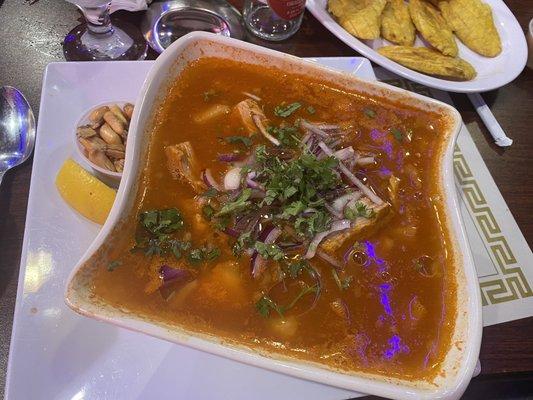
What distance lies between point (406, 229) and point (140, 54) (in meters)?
1.46

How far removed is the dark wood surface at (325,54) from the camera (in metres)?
1.79

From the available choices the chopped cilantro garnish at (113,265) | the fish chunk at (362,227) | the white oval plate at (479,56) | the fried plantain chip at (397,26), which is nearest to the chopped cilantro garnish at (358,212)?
the fish chunk at (362,227)

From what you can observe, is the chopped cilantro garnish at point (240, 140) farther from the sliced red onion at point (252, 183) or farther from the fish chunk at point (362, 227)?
the fish chunk at point (362, 227)

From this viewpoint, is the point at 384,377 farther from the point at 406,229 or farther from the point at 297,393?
the point at 406,229

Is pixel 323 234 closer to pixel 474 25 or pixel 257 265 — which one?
pixel 257 265

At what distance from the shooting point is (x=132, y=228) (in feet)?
4.57

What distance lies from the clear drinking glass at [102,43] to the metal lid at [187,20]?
7 cm

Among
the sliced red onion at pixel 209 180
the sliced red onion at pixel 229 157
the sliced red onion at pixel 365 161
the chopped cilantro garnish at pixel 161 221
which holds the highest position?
the sliced red onion at pixel 365 161

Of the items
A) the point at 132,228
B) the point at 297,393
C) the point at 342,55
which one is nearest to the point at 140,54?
the point at 342,55

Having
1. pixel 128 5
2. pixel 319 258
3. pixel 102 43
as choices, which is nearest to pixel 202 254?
pixel 319 258

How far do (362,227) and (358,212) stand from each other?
0.05 m

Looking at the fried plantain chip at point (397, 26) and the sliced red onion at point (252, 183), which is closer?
the sliced red onion at point (252, 183)

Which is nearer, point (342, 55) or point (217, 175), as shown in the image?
point (217, 175)

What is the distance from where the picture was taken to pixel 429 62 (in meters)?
2.28
